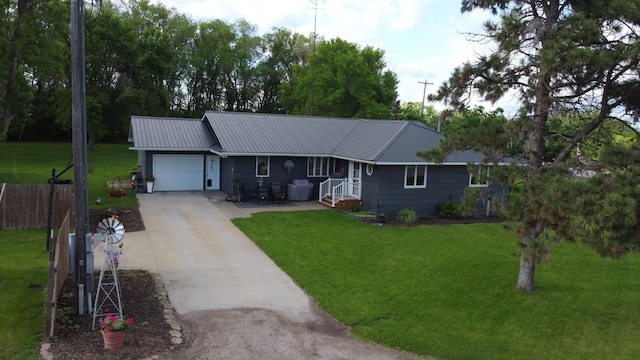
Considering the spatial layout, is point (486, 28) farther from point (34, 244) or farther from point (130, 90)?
point (130, 90)

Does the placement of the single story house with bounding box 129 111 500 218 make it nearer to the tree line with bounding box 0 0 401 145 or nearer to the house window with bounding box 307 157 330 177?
the house window with bounding box 307 157 330 177

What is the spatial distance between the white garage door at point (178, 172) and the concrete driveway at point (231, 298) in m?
6.52

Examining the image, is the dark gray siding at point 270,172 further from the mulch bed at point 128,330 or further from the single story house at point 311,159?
the mulch bed at point 128,330

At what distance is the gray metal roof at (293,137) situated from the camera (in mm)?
18625

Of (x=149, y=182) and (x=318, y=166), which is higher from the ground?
(x=318, y=166)

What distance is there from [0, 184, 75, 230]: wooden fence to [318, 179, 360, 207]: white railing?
966cm

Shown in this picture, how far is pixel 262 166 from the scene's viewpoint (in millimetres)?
20766

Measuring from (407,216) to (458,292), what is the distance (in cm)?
756

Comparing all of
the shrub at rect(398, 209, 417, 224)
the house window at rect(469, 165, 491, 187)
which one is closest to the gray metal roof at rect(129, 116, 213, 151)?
the shrub at rect(398, 209, 417, 224)

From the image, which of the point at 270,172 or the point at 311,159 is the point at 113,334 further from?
Result: the point at 311,159

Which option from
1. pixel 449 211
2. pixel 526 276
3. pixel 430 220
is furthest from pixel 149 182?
pixel 526 276

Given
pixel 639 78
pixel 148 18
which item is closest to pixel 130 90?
pixel 148 18

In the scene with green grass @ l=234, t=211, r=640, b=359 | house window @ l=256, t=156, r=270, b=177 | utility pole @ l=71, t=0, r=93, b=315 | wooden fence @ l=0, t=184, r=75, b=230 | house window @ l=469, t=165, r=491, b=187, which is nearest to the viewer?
utility pole @ l=71, t=0, r=93, b=315

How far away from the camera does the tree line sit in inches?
834
